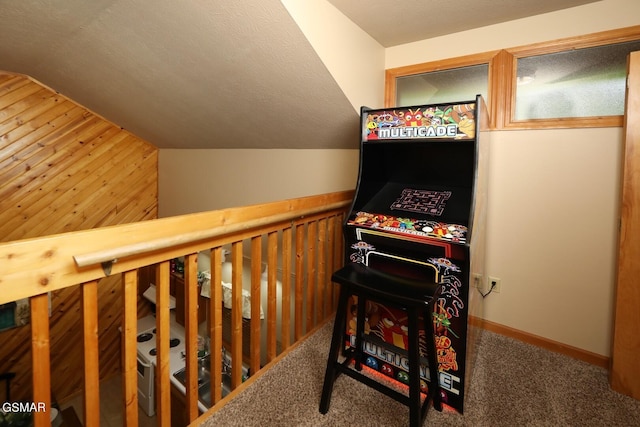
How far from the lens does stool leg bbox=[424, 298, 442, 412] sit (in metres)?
1.44

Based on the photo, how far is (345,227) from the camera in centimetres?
177

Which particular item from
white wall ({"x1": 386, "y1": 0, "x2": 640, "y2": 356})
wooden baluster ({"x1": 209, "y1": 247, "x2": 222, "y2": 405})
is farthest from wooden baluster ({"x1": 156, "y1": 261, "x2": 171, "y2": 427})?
white wall ({"x1": 386, "y1": 0, "x2": 640, "y2": 356})

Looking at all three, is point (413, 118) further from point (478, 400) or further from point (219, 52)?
point (478, 400)

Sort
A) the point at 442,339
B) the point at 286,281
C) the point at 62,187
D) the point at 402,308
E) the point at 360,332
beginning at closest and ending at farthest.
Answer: the point at 402,308
the point at 442,339
the point at 360,332
the point at 286,281
the point at 62,187

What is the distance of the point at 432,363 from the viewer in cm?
150

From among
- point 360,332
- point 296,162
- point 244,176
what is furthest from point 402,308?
point 244,176

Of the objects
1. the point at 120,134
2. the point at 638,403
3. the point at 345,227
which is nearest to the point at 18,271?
the point at 345,227

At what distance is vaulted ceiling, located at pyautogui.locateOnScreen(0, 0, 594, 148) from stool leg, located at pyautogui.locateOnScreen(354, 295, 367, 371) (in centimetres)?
130

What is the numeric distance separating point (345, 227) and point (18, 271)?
1310 mm

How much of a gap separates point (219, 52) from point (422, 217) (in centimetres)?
155

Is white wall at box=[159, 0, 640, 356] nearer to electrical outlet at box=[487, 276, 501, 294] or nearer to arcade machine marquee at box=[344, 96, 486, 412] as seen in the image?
electrical outlet at box=[487, 276, 501, 294]

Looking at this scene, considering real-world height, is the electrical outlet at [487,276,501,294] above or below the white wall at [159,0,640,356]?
below

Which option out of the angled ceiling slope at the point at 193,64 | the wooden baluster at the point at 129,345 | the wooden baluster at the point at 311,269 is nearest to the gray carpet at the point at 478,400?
the wooden baluster at the point at 311,269

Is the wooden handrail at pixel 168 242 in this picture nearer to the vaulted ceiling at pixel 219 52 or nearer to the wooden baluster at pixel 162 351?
the wooden baluster at pixel 162 351
